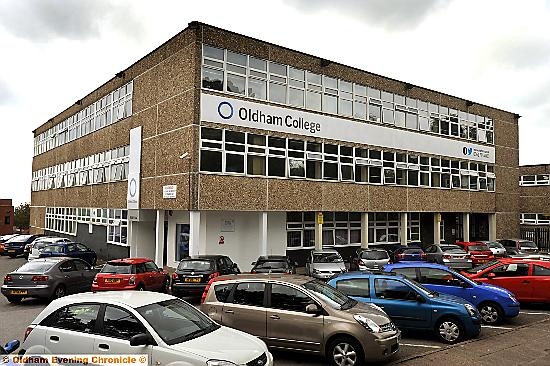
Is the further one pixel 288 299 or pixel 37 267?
pixel 37 267

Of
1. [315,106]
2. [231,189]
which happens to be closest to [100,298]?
[231,189]

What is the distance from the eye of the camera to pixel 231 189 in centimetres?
2028

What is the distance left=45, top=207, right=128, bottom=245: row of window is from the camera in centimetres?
2730

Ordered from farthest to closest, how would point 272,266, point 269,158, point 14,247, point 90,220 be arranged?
point 90,220
point 14,247
point 269,158
point 272,266

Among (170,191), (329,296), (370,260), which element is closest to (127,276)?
(170,191)


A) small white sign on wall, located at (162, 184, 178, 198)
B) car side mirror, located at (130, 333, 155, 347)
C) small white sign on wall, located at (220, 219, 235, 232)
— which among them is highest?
small white sign on wall, located at (162, 184, 178, 198)

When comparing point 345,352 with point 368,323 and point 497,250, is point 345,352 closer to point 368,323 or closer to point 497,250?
point 368,323

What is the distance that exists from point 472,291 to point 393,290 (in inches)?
107

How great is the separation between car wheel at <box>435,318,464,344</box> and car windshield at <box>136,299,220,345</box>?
17.4ft

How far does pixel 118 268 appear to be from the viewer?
49.2 ft

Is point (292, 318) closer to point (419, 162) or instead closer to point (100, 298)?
point (100, 298)

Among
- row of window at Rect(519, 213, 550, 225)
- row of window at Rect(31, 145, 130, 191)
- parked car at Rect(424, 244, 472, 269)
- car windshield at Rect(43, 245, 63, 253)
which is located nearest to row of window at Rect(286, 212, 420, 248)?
parked car at Rect(424, 244, 472, 269)

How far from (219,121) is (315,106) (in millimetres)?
6153

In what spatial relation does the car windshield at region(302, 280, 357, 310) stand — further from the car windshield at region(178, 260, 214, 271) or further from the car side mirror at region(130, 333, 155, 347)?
the car windshield at region(178, 260, 214, 271)
